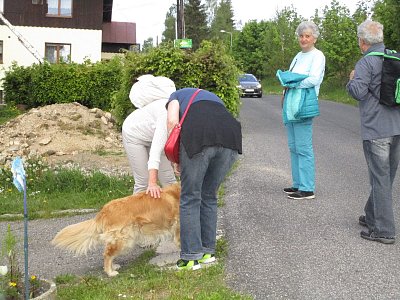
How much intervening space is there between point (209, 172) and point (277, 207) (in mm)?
2264

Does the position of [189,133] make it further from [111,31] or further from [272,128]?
[111,31]

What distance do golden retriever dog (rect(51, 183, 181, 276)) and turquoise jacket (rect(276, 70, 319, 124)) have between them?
2.46m

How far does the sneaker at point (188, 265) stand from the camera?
4996mm

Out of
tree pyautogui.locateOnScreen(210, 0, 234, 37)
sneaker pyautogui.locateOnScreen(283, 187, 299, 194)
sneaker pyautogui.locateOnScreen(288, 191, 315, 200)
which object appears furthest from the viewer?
tree pyautogui.locateOnScreen(210, 0, 234, 37)

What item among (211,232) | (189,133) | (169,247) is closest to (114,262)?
(169,247)

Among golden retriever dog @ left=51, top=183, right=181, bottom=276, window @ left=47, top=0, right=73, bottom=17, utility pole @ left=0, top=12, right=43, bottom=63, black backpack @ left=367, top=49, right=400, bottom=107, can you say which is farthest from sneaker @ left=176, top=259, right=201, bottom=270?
window @ left=47, top=0, right=73, bottom=17

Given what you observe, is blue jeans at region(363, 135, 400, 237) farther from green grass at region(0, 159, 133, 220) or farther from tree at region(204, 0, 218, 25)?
tree at region(204, 0, 218, 25)

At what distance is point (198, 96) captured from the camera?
16.4 feet

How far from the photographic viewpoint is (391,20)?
27.5 m

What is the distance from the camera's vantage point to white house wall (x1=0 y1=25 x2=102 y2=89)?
3381cm

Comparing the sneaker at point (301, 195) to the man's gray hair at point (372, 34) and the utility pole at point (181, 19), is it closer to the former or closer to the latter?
the man's gray hair at point (372, 34)

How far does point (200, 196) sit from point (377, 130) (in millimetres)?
1902

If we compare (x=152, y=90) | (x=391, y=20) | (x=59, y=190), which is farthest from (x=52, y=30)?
(x=152, y=90)

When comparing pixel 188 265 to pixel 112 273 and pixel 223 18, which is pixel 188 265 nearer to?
pixel 112 273
